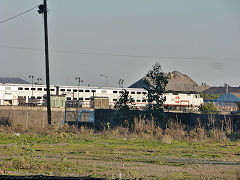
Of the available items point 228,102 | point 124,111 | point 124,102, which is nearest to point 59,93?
point 228,102

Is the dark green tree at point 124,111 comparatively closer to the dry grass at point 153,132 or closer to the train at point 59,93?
the dry grass at point 153,132

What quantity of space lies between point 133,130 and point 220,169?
12.2 meters

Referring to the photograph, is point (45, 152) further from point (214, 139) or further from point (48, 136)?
point (214, 139)

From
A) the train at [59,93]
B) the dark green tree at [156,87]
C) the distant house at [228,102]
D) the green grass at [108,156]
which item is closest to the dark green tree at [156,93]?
the dark green tree at [156,87]

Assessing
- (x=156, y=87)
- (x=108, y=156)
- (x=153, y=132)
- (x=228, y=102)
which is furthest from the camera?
(x=228, y=102)

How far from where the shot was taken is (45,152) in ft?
47.0

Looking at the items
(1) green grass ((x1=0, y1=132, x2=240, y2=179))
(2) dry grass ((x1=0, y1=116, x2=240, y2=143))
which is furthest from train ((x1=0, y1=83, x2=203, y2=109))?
(1) green grass ((x1=0, y1=132, x2=240, y2=179))

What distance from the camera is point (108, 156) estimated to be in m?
13.6

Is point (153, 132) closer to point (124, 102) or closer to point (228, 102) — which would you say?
point (124, 102)

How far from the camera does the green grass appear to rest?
408 inches

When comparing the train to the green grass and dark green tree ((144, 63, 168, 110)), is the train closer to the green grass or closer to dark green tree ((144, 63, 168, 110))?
dark green tree ((144, 63, 168, 110))

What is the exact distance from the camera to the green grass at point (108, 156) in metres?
10.4

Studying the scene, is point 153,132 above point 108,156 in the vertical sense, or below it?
above

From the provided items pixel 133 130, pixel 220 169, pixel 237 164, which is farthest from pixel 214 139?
pixel 220 169
